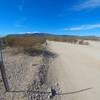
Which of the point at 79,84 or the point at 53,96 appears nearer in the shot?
the point at 53,96

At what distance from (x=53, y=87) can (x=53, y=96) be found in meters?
1.21

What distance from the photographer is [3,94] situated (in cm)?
755

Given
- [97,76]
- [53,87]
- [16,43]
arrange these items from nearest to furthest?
[53,87]
[97,76]
[16,43]

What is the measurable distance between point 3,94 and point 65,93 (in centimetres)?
242

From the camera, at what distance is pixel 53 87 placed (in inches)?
337

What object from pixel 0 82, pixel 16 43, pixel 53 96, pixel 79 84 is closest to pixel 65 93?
pixel 53 96

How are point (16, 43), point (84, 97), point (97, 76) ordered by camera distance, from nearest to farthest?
point (84, 97), point (97, 76), point (16, 43)

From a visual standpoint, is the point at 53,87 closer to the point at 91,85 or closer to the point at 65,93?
the point at 65,93

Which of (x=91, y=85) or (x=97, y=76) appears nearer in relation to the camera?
(x=91, y=85)

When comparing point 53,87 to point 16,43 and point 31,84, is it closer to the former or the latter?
point 31,84

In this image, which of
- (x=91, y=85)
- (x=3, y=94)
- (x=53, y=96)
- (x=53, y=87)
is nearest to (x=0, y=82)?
(x=3, y=94)

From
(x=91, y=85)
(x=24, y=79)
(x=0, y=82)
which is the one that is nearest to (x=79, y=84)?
(x=91, y=85)

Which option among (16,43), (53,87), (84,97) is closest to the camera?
(84,97)

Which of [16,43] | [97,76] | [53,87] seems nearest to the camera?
[53,87]
